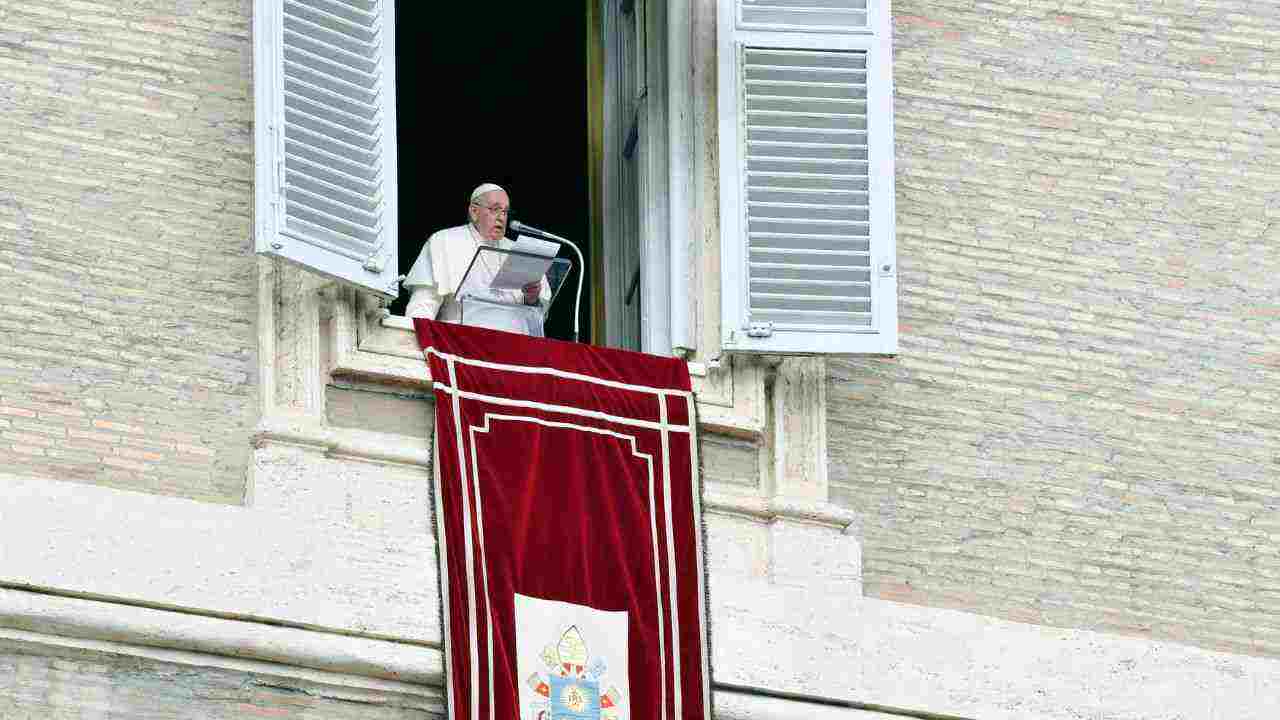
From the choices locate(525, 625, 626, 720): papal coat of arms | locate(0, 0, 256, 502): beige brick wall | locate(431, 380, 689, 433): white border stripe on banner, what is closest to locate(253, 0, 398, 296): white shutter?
locate(0, 0, 256, 502): beige brick wall

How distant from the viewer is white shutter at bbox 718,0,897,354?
1387 cm

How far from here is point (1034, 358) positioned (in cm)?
1431

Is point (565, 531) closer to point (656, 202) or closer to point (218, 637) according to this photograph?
point (218, 637)

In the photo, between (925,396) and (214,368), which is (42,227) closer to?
(214,368)

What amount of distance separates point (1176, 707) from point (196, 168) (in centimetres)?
361

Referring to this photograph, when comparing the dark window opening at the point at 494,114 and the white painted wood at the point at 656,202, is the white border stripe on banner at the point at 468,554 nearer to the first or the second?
the white painted wood at the point at 656,202

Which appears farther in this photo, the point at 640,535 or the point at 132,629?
the point at 640,535

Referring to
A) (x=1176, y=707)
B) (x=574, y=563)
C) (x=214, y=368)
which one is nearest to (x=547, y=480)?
(x=574, y=563)

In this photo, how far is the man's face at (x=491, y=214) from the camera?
47.0 ft

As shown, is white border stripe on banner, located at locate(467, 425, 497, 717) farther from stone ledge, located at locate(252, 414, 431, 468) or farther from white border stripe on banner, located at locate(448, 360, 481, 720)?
stone ledge, located at locate(252, 414, 431, 468)

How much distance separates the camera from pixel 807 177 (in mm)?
14047

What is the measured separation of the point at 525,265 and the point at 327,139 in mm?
832

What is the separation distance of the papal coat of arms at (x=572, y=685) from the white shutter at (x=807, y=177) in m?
1.25

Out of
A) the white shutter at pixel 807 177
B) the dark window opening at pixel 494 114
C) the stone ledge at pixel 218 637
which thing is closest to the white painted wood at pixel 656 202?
the white shutter at pixel 807 177
